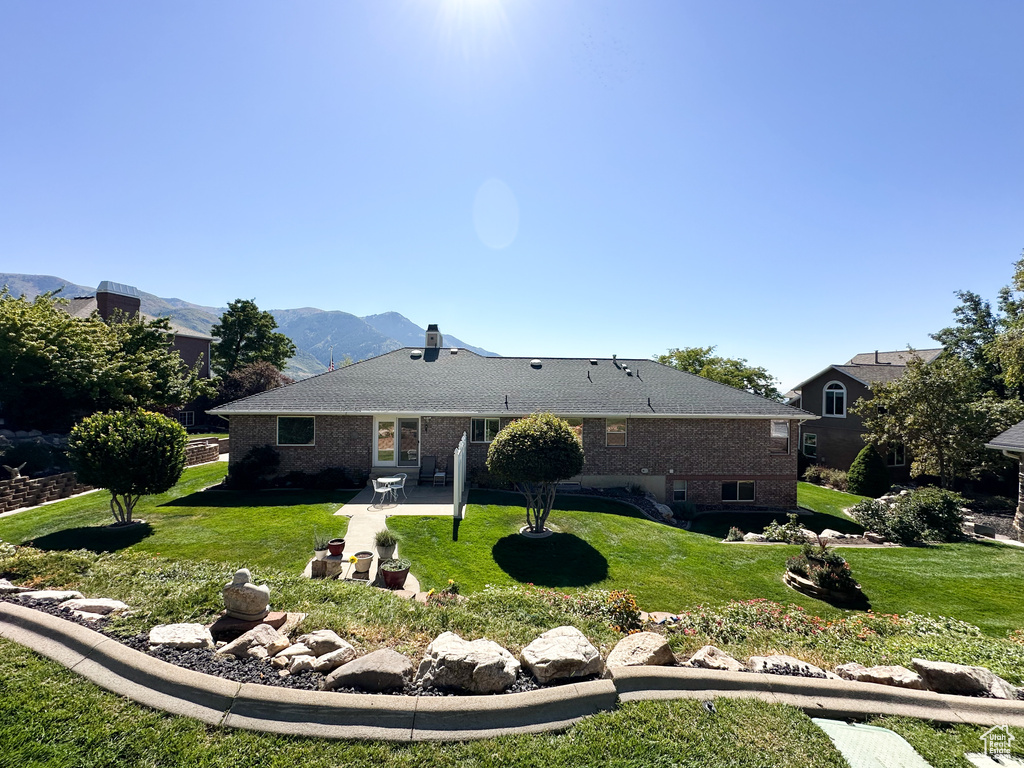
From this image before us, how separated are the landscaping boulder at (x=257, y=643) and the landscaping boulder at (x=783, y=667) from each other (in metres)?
5.39

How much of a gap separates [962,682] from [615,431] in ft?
45.9

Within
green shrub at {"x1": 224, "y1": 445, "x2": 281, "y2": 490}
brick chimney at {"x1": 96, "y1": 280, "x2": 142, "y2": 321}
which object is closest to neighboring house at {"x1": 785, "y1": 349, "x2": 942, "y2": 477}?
green shrub at {"x1": 224, "y1": 445, "x2": 281, "y2": 490}

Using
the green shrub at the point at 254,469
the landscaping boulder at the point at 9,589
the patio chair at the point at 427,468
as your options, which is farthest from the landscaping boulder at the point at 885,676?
the green shrub at the point at 254,469

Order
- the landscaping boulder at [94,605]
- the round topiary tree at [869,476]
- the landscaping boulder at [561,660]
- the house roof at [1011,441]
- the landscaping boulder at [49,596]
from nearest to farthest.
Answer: the landscaping boulder at [561,660], the landscaping boulder at [94,605], the landscaping boulder at [49,596], the house roof at [1011,441], the round topiary tree at [869,476]

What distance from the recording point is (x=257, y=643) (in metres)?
4.72

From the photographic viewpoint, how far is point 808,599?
30.7 feet

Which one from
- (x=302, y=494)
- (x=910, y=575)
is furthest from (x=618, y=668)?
(x=302, y=494)

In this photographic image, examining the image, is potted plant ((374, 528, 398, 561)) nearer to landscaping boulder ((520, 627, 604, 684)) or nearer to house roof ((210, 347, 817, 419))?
landscaping boulder ((520, 627, 604, 684))

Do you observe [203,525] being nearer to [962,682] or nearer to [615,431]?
[615,431]

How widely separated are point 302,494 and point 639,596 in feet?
41.2

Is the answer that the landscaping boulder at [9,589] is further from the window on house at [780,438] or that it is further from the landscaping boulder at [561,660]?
the window on house at [780,438]

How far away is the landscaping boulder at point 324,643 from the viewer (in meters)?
4.73

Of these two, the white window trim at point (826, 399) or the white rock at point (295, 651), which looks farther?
the white window trim at point (826, 399)

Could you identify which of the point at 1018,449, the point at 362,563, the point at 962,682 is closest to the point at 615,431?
the point at 362,563
